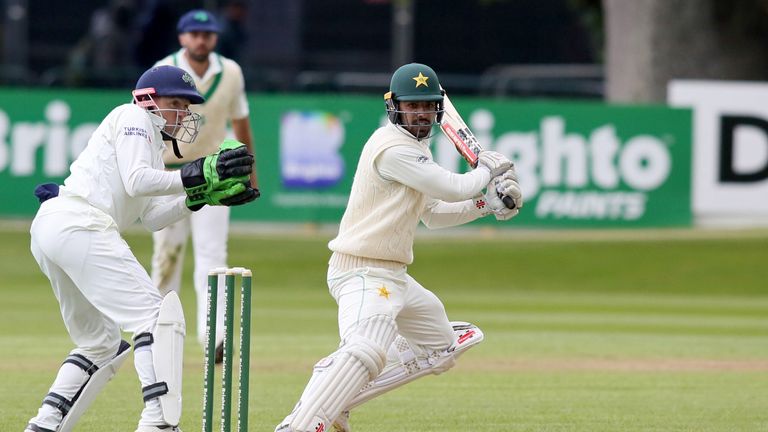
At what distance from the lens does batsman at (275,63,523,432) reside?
6695 mm

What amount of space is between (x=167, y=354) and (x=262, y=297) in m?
9.03

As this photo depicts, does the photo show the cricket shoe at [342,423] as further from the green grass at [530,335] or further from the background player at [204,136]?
the background player at [204,136]

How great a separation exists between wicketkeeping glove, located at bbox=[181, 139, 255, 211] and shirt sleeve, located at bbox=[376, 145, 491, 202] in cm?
66

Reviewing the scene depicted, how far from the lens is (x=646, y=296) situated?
16375 millimetres

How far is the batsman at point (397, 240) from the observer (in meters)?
6.70

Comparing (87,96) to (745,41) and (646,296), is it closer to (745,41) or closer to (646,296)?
(646,296)

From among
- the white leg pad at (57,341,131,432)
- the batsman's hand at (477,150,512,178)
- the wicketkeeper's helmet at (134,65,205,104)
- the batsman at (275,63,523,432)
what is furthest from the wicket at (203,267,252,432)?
the batsman's hand at (477,150,512,178)

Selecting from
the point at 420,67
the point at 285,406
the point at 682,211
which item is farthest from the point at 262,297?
the point at 420,67

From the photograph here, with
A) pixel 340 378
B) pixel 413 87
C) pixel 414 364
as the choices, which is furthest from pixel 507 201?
pixel 340 378

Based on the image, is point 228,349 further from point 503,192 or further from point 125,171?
point 503,192

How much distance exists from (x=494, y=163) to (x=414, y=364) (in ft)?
3.40

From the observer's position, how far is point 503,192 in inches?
271

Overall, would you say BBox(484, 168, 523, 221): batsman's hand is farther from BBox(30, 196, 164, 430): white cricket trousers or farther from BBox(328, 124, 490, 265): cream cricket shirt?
BBox(30, 196, 164, 430): white cricket trousers

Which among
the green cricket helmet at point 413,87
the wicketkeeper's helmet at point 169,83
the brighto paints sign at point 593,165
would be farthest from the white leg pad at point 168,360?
the brighto paints sign at point 593,165
